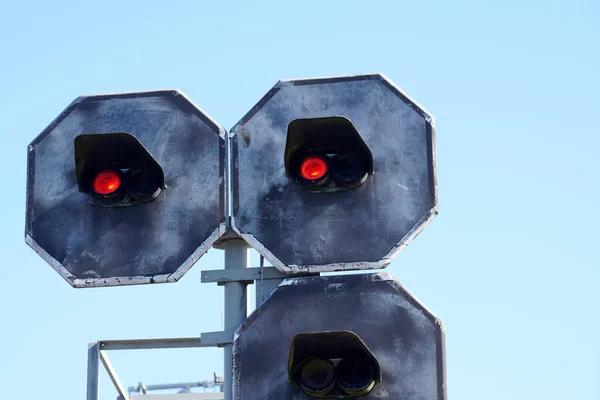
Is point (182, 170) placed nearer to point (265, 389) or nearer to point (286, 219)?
point (286, 219)

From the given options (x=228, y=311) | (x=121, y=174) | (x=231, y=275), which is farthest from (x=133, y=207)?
(x=228, y=311)

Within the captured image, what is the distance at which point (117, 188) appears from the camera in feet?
28.1

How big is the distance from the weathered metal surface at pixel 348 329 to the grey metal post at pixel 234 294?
0.44m

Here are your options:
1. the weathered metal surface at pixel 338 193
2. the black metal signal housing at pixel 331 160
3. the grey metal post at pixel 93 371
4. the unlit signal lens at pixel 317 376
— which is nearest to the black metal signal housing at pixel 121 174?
the weathered metal surface at pixel 338 193

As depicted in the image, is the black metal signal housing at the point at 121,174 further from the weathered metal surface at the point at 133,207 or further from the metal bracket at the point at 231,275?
the metal bracket at the point at 231,275

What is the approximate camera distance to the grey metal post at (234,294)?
862cm

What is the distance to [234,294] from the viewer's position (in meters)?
8.73

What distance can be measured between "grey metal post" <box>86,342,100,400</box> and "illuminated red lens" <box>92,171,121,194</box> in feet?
3.72

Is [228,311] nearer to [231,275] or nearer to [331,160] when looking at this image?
[231,275]

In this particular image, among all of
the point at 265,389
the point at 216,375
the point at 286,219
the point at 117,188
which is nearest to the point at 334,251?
the point at 286,219

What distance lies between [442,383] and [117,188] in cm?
253

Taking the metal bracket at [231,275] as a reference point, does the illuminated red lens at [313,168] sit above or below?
above

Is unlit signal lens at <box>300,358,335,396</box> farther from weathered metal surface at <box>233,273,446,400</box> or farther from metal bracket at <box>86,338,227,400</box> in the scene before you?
metal bracket at <box>86,338,227,400</box>

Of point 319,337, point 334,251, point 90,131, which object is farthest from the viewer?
point 90,131
